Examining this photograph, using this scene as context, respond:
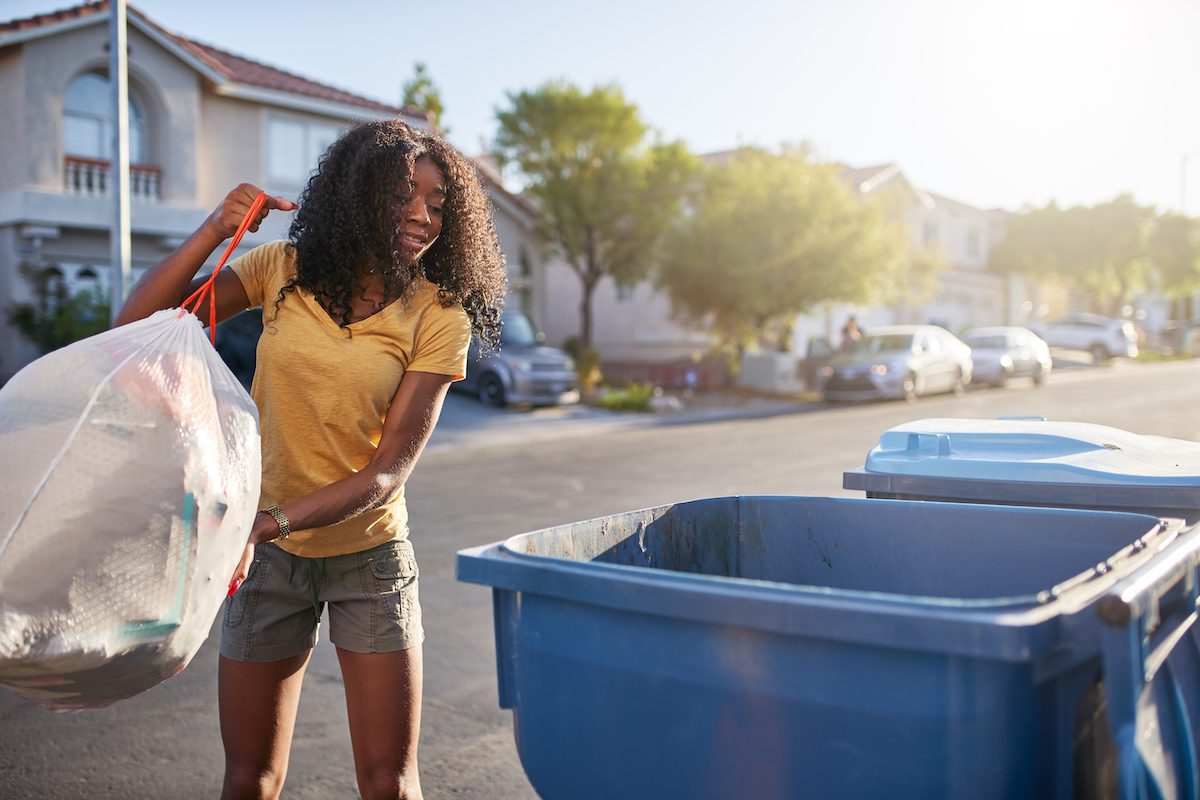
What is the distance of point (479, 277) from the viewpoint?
7.27 ft

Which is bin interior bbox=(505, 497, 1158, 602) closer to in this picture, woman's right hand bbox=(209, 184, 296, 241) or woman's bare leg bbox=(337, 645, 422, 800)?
woman's bare leg bbox=(337, 645, 422, 800)

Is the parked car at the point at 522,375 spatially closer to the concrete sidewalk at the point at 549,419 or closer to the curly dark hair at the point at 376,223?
the concrete sidewalk at the point at 549,419

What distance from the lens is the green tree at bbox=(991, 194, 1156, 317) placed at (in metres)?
42.8

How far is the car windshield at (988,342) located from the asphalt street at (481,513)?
1.93 m

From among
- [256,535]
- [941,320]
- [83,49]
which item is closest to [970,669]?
[256,535]

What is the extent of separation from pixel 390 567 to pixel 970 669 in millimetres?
1272

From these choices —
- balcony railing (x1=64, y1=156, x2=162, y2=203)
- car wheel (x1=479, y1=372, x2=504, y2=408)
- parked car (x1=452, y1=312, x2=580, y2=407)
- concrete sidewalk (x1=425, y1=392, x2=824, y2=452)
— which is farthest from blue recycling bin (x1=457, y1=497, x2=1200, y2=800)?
balcony railing (x1=64, y1=156, x2=162, y2=203)

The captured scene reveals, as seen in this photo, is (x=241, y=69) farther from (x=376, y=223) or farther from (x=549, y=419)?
(x=376, y=223)

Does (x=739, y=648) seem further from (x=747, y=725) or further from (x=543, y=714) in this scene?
(x=543, y=714)

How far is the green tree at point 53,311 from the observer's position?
1530 cm

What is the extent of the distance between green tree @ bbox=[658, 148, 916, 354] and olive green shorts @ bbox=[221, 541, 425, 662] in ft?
61.1

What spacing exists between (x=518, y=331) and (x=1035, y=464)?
1536 cm

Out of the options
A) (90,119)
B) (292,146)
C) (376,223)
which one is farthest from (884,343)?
(376,223)

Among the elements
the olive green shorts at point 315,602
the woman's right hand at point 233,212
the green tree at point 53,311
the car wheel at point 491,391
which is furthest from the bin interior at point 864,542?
the green tree at point 53,311
